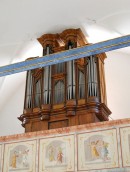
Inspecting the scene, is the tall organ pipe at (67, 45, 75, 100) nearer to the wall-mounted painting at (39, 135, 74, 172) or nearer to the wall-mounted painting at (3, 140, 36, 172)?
the wall-mounted painting at (39, 135, 74, 172)

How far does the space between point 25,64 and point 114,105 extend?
421cm

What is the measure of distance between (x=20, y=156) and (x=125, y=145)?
11.0ft

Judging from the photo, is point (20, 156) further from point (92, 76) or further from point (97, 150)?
point (92, 76)

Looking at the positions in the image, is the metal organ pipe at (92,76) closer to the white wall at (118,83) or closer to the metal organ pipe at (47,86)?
the metal organ pipe at (47,86)

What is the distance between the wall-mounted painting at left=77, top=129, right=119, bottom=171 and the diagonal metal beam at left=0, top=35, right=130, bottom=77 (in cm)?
283

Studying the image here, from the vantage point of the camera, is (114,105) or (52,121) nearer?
(52,121)

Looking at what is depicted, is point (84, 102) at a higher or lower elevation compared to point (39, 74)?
lower

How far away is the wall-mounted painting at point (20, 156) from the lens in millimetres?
10461

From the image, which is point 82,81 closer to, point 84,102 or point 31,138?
point 84,102

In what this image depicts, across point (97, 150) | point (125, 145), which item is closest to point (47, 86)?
point (97, 150)

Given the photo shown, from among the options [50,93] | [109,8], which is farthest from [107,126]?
[109,8]

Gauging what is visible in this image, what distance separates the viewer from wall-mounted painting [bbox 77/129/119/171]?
372 inches

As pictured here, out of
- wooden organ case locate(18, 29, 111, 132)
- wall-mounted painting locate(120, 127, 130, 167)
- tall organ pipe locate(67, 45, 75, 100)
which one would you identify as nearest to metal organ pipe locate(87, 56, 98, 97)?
wooden organ case locate(18, 29, 111, 132)

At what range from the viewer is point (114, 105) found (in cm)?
1415
